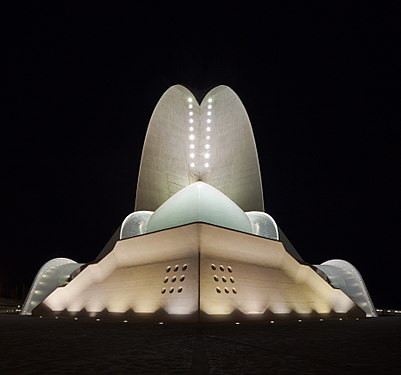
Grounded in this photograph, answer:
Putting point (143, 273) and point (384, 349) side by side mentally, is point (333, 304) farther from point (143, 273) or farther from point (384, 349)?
point (384, 349)

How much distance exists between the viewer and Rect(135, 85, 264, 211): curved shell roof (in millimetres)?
26000

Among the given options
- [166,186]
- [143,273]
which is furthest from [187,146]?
[143,273]

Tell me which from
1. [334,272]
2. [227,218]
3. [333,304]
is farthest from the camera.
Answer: [334,272]

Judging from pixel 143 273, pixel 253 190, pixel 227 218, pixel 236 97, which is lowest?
pixel 143 273

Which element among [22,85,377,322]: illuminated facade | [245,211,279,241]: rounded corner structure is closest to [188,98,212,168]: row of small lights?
[22,85,377,322]: illuminated facade

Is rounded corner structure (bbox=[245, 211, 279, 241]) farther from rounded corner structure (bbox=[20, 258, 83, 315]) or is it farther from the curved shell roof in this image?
rounded corner structure (bbox=[20, 258, 83, 315])

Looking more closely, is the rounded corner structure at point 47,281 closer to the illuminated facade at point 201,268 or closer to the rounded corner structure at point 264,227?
the illuminated facade at point 201,268

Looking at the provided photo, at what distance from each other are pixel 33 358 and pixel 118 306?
36.0ft

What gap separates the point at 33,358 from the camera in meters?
4.57

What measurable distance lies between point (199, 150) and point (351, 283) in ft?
47.1

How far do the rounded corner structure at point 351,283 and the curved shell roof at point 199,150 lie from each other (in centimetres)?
603

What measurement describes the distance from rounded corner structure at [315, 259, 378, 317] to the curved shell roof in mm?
6034

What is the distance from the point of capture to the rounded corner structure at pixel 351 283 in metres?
20.2

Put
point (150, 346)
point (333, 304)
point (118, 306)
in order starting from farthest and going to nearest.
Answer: point (333, 304) < point (118, 306) < point (150, 346)
